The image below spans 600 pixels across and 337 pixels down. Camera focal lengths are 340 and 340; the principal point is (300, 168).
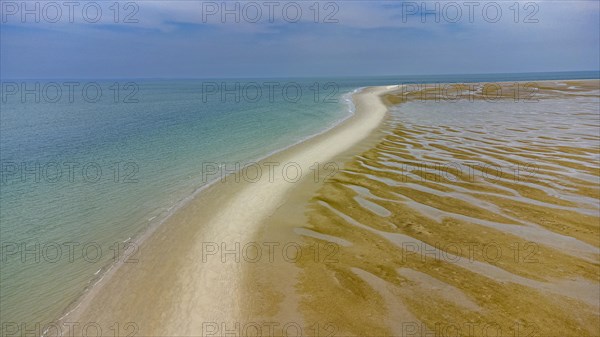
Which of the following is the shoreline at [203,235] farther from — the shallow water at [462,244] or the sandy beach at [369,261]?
the shallow water at [462,244]

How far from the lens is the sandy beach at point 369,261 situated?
617 centimetres

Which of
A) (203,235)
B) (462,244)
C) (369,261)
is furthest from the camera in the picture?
(203,235)

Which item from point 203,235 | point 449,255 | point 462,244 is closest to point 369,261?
point 449,255

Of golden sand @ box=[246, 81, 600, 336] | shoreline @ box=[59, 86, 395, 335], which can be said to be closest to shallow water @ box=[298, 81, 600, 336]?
golden sand @ box=[246, 81, 600, 336]

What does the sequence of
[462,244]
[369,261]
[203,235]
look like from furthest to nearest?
[203,235], [462,244], [369,261]

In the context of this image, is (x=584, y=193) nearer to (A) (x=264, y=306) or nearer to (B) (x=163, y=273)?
(A) (x=264, y=306)

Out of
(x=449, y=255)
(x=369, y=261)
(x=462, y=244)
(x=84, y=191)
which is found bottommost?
(x=369, y=261)

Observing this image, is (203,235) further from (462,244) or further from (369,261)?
(462,244)

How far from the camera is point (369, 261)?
26.1ft

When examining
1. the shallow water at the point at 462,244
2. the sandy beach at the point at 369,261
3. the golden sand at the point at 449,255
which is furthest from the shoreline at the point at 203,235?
the shallow water at the point at 462,244

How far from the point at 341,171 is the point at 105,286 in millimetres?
10415

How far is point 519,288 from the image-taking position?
6715mm

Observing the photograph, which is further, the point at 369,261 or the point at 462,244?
the point at 462,244

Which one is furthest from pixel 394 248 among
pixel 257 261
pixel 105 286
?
pixel 105 286
